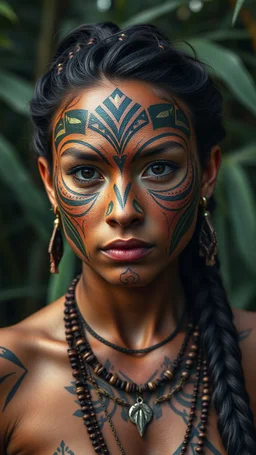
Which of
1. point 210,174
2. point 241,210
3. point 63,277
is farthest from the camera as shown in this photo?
point 241,210

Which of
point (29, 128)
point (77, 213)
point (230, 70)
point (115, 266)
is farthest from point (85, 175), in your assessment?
point (29, 128)

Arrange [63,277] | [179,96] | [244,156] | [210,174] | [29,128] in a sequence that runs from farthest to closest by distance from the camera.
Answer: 1. [29,128]
2. [244,156]
3. [63,277]
4. [210,174]
5. [179,96]

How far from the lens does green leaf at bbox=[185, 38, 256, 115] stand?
1.83m

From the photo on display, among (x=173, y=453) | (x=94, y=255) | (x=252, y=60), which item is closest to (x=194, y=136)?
(x=94, y=255)

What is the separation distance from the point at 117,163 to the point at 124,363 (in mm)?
393

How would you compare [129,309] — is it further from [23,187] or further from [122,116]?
[23,187]

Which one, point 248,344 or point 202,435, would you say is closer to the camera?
point 202,435

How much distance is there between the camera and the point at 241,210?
202cm

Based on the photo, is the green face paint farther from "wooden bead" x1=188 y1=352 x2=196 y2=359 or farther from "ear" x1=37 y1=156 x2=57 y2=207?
"wooden bead" x1=188 y1=352 x2=196 y2=359

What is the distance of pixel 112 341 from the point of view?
4.79 feet

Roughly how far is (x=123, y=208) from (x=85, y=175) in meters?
0.11

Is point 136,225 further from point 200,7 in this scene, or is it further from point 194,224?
point 200,7

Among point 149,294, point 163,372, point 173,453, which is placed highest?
point 149,294

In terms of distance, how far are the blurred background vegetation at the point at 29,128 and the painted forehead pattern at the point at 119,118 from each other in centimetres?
51
